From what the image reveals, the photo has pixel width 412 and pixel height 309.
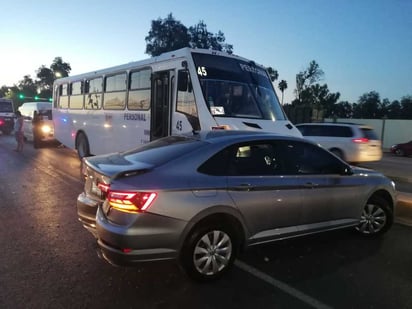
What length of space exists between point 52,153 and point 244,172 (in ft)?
44.7

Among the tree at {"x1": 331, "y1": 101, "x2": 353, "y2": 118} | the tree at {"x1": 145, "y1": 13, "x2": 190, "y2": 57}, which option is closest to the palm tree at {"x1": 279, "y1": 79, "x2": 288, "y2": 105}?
the tree at {"x1": 331, "y1": 101, "x2": 353, "y2": 118}

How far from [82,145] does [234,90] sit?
7.36 meters

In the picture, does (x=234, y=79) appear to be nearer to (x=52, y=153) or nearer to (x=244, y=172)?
(x=244, y=172)

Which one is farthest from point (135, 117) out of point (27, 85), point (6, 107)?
point (27, 85)

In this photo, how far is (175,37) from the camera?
2191 inches

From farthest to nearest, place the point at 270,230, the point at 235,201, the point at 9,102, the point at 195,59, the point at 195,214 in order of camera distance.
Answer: the point at 9,102
the point at 195,59
the point at 270,230
the point at 235,201
the point at 195,214

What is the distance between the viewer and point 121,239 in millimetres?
3941

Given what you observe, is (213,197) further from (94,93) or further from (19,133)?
(19,133)

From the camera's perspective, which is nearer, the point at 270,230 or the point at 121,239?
the point at 121,239

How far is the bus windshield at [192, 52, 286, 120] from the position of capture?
8805 mm

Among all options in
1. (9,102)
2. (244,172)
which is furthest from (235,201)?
(9,102)

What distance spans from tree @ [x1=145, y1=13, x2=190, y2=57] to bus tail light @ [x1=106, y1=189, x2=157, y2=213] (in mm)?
53155

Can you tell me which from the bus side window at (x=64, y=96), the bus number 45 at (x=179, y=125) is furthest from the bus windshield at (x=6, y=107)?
the bus number 45 at (x=179, y=125)

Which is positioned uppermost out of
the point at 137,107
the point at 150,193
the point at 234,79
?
the point at 234,79
